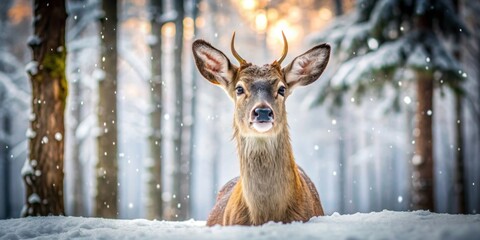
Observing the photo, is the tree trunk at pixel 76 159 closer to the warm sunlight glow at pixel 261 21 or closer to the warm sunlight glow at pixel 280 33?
the warm sunlight glow at pixel 261 21

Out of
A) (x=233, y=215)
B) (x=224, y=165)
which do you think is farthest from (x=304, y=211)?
(x=224, y=165)

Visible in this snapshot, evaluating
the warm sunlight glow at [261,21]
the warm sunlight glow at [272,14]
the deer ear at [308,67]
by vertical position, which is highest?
the warm sunlight glow at [272,14]

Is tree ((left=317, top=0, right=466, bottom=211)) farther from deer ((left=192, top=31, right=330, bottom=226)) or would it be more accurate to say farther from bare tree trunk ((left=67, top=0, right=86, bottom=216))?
bare tree trunk ((left=67, top=0, right=86, bottom=216))

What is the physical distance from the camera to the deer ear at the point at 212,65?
5.62 m

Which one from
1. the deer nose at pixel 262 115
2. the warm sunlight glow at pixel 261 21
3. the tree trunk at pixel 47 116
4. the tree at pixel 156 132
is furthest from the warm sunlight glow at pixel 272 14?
the deer nose at pixel 262 115

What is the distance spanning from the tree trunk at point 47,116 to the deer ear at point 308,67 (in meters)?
3.18

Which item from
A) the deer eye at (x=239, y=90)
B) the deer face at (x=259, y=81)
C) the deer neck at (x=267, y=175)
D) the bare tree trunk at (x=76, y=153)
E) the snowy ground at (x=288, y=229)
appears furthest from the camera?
the bare tree trunk at (x=76, y=153)

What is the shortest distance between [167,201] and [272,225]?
996cm

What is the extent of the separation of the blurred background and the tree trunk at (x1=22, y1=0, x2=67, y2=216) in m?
1.34

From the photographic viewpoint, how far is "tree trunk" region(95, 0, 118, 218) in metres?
8.70

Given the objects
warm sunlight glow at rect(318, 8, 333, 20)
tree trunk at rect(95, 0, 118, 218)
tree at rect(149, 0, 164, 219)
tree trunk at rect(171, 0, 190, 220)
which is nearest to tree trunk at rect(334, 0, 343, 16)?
warm sunlight glow at rect(318, 8, 333, 20)

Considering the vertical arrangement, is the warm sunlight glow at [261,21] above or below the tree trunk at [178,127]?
above

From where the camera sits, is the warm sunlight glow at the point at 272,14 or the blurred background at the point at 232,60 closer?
the blurred background at the point at 232,60

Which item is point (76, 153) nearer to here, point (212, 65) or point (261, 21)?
point (261, 21)
